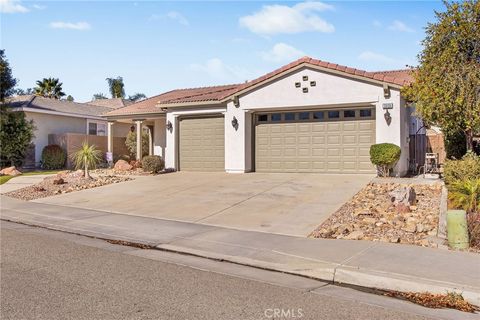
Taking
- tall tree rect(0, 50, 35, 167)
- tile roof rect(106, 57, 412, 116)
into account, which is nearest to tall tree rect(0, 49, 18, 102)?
tall tree rect(0, 50, 35, 167)

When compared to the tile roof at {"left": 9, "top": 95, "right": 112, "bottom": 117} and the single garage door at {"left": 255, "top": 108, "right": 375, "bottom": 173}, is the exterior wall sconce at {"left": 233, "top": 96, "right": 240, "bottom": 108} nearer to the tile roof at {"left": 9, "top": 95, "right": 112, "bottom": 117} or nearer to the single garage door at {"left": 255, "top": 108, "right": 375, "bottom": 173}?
the single garage door at {"left": 255, "top": 108, "right": 375, "bottom": 173}

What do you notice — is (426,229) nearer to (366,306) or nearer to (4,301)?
(366,306)

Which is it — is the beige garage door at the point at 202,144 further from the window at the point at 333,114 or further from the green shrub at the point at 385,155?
the green shrub at the point at 385,155

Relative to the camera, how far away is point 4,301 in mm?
5332

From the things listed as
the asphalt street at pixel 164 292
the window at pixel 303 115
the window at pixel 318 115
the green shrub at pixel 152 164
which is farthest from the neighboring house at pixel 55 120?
the asphalt street at pixel 164 292

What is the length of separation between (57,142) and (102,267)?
973 inches

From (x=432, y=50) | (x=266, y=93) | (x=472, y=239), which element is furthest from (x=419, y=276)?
(x=266, y=93)

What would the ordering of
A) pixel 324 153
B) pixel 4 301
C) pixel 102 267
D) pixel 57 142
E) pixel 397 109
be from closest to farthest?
pixel 4 301 < pixel 102 267 < pixel 397 109 < pixel 324 153 < pixel 57 142

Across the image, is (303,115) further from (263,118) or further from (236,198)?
(236,198)

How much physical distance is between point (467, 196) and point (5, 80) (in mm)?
26302

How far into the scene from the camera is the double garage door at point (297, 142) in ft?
58.1

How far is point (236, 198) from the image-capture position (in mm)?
13711

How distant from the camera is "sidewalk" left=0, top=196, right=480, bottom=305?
6.20 m

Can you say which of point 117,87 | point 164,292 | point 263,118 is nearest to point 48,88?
point 117,87
